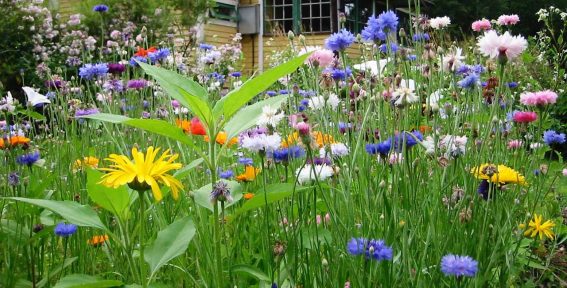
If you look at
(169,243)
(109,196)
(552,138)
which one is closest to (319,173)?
(169,243)

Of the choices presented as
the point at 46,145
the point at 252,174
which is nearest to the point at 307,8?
the point at 46,145

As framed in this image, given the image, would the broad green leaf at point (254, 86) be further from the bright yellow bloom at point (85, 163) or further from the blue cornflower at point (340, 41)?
the bright yellow bloom at point (85, 163)

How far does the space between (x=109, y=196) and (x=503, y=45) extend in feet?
3.10

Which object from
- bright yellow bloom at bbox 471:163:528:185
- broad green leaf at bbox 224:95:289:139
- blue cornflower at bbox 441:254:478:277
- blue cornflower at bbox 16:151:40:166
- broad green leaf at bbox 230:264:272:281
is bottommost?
broad green leaf at bbox 230:264:272:281

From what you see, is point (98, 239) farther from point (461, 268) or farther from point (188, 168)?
point (461, 268)

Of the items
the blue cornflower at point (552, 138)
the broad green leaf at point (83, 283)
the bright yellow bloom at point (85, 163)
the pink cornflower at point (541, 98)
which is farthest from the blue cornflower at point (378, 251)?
the bright yellow bloom at point (85, 163)

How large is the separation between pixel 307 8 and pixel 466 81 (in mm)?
14218

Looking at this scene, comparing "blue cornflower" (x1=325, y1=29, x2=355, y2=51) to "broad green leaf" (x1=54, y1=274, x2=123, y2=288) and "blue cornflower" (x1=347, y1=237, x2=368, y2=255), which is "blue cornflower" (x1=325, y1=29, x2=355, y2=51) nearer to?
"blue cornflower" (x1=347, y1=237, x2=368, y2=255)

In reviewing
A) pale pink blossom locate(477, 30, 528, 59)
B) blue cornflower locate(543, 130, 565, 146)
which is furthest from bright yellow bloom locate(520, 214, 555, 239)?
pale pink blossom locate(477, 30, 528, 59)

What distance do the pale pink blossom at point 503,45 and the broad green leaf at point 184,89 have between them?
2.17ft

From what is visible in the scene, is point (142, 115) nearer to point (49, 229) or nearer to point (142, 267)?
point (49, 229)

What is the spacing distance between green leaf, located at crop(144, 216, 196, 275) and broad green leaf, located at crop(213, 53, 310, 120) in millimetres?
263

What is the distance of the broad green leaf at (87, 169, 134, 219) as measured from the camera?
149 centimetres

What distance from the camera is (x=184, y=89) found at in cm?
136
